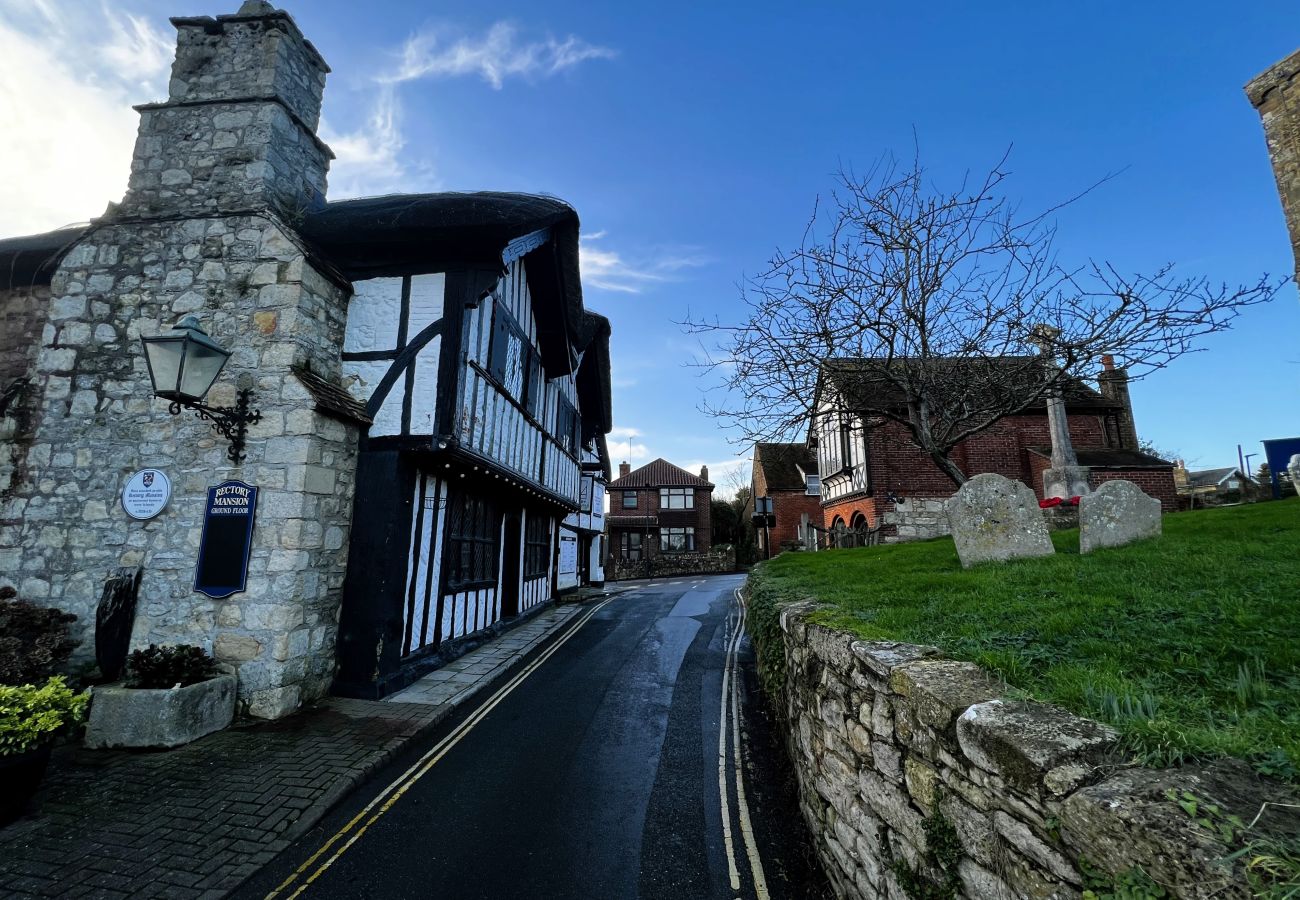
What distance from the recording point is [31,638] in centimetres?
601

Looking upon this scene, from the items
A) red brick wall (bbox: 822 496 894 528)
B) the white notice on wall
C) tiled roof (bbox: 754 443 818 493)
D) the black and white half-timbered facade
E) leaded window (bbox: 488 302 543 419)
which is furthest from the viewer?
tiled roof (bbox: 754 443 818 493)

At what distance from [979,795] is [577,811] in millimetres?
3313

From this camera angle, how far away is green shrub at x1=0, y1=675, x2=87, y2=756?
4043 mm

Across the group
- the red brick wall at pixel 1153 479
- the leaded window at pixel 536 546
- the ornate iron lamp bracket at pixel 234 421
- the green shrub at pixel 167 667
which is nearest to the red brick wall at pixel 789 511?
the red brick wall at pixel 1153 479

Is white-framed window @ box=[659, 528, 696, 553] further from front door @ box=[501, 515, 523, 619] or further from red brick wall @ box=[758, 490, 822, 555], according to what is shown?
front door @ box=[501, 515, 523, 619]

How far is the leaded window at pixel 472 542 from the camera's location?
28.8ft

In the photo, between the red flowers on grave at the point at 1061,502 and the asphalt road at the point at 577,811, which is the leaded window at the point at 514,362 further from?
the red flowers on grave at the point at 1061,502

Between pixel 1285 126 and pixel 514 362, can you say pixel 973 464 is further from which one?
pixel 514 362

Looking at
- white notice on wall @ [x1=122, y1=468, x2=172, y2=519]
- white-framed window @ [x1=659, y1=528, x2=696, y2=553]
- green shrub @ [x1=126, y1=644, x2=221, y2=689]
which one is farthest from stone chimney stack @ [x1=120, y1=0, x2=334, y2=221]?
white-framed window @ [x1=659, y1=528, x2=696, y2=553]

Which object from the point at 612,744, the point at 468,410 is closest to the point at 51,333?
the point at 468,410

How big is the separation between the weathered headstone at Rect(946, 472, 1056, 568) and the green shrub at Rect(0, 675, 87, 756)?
8469mm

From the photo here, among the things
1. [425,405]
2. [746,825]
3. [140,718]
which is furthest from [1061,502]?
[140,718]

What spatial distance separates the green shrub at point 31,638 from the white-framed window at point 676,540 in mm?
32807

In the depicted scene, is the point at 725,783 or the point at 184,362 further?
the point at 184,362
